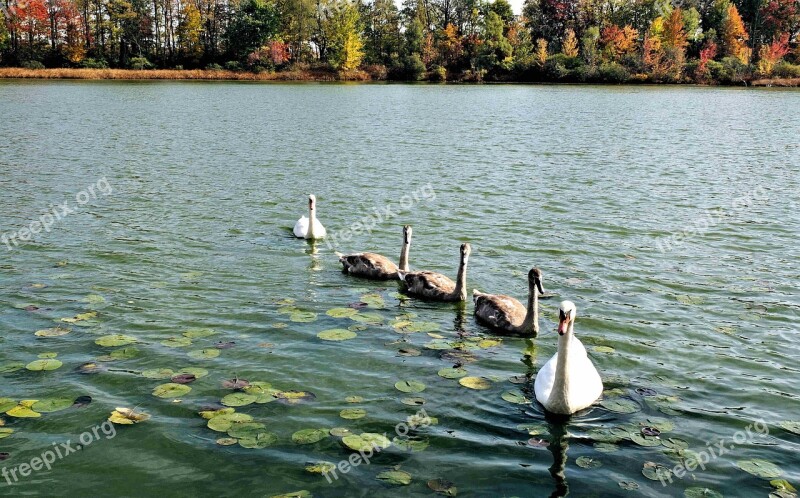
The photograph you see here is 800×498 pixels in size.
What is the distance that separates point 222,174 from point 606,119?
3085 cm

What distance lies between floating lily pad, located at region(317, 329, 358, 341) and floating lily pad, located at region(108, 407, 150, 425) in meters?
3.22

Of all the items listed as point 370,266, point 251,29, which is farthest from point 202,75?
point 370,266

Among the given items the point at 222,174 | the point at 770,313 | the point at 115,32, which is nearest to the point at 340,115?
the point at 222,174

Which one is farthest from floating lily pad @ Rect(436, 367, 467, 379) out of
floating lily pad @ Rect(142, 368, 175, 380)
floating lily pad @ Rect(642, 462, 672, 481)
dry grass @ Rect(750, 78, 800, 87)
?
dry grass @ Rect(750, 78, 800, 87)

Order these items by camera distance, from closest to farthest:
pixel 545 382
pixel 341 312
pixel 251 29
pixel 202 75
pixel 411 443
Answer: pixel 411 443, pixel 545 382, pixel 341 312, pixel 202 75, pixel 251 29

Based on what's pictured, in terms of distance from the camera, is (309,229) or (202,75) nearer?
(309,229)

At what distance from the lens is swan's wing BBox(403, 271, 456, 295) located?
1306 cm

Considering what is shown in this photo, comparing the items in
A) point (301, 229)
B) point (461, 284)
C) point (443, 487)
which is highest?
point (301, 229)

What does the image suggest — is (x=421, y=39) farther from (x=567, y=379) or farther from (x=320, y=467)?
(x=320, y=467)

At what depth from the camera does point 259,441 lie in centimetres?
816

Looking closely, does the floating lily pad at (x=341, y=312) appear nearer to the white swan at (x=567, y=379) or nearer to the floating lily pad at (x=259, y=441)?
the floating lily pad at (x=259, y=441)

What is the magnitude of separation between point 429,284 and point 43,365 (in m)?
6.43

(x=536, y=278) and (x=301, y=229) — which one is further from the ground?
(x=536, y=278)

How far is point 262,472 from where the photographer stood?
7.62 metres
